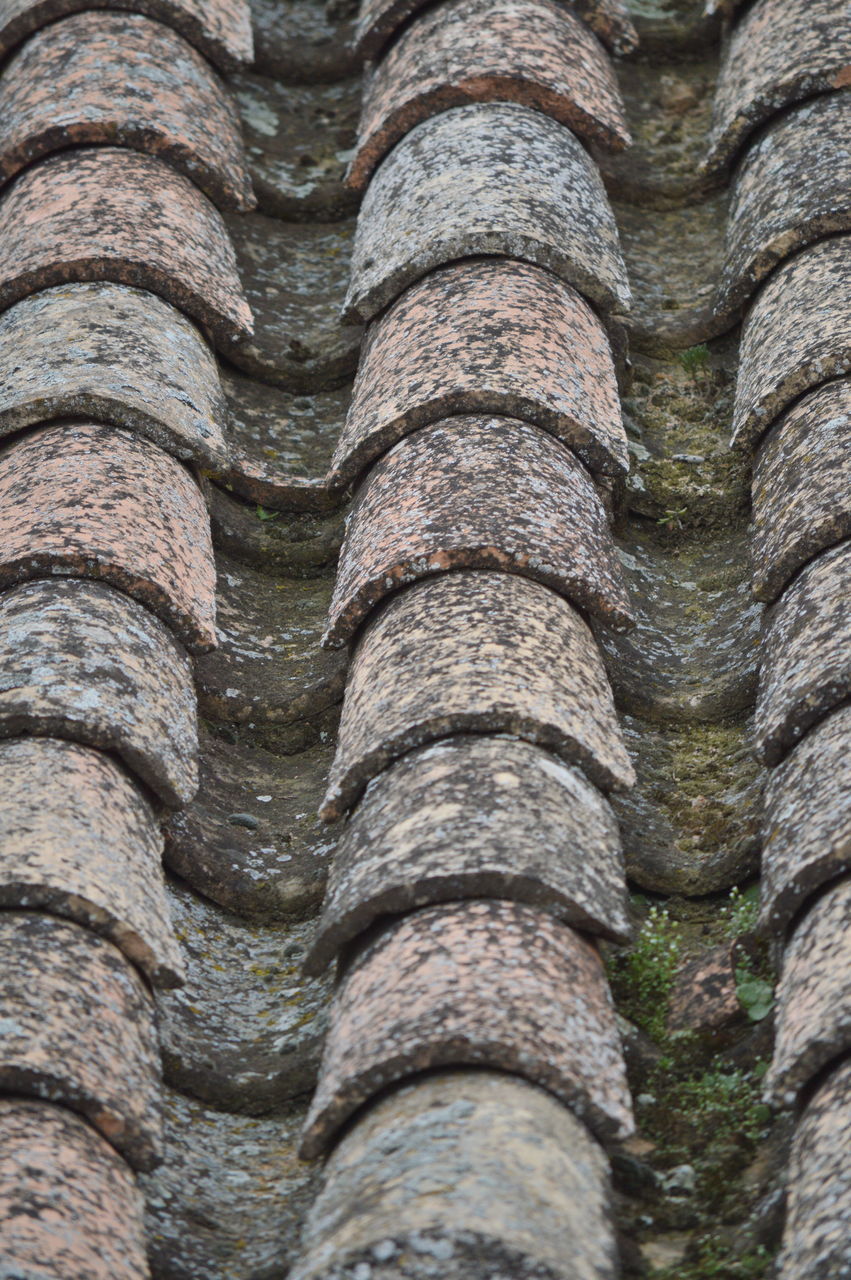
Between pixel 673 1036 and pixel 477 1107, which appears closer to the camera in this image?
pixel 477 1107

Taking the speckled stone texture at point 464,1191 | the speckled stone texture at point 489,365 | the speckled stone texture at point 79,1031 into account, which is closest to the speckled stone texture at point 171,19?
the speckled stone texture at point 489,365

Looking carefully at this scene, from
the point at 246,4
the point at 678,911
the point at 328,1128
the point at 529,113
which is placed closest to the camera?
the point at 328,1128

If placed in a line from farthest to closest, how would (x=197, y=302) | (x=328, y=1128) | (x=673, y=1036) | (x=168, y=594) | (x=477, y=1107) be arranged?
(x=197, y=302) → (x=168, y=594) → (x=673, y=1036) → (x=328, y=1128) → (x=477, y=1107)

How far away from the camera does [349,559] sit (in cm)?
347

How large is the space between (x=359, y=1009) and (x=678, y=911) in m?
0.72

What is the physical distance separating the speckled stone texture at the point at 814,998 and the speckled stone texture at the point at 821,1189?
0.04 metres

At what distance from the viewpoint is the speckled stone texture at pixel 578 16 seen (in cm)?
479

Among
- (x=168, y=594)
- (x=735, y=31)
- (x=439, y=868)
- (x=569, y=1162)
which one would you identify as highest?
(x=735, y=31)

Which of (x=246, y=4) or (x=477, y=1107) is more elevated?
(x=246, y=4)

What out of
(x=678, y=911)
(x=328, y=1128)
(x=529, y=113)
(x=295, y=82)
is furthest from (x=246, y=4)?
(x=328, y=1128)

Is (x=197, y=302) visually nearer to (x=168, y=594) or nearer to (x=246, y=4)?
(x=168, y=594)

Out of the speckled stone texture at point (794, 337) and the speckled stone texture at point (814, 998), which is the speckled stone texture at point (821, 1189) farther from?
the speckled stone texture at point (794, 337)

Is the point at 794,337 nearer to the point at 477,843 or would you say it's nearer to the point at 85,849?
the point at 477,843

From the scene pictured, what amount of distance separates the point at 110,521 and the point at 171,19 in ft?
6.69
